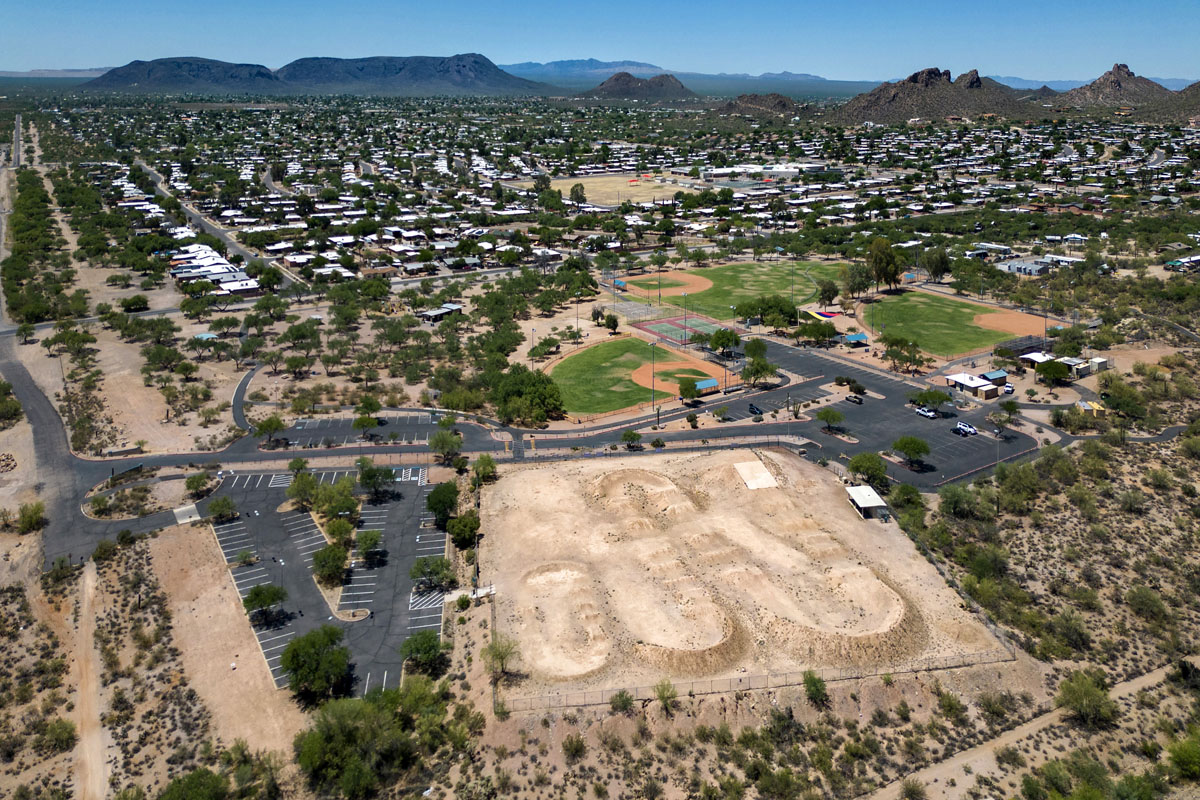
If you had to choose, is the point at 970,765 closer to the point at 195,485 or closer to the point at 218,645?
the point at 218,645

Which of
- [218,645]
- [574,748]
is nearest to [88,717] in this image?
[218,645]

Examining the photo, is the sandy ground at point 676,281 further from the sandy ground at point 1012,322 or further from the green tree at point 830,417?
the green tree at point 830,417

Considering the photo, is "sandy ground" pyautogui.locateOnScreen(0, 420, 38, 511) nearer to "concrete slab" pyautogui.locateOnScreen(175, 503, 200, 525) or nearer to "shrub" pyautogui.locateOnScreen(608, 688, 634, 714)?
"concrete slab" pyautogui.locateOnScreen(175, 503, 200, 525)

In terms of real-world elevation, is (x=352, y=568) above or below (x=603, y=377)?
below

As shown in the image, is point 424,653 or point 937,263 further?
point 937,263

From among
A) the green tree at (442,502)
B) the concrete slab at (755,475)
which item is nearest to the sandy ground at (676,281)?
the concrete slab at (755,475)

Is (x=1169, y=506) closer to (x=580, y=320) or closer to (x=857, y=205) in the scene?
(x=580, y=320)

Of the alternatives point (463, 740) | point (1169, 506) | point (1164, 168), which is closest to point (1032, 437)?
point (1169, 506)
